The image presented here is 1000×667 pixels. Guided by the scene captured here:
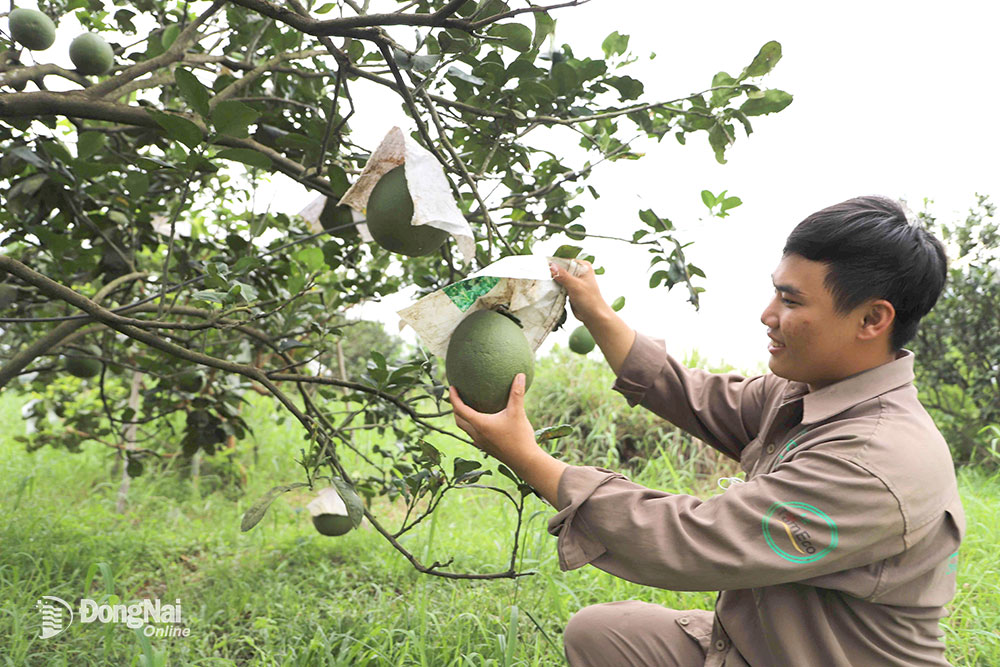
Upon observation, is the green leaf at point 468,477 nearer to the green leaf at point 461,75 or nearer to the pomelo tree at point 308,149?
Result: the pomelo tree at point 308,149

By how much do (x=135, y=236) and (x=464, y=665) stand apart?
1.59 meters

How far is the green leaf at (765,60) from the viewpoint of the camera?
147 cm

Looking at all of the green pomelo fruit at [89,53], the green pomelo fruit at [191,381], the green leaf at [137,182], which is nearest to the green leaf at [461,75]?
the green leaf at [137,182]

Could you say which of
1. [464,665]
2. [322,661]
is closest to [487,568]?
[464,665]

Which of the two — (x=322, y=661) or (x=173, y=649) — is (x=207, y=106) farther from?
(x=173, y=649)

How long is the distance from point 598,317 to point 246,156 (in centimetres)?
77

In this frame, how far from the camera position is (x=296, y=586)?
257cm

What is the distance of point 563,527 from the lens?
1187mm

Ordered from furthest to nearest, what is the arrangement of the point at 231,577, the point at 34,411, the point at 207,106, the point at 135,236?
the point at 34,411 < the point at 231,577 < the point at 135,236 < the point at 207,106

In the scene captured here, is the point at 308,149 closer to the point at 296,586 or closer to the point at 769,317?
the point at 769,317

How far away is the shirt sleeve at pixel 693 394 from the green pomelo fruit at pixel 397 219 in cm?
61

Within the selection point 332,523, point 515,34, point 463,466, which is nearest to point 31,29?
point 515,34

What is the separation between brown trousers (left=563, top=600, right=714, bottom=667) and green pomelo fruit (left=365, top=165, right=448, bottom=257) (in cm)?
85

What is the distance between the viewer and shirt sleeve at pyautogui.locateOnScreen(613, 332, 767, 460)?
168cm
